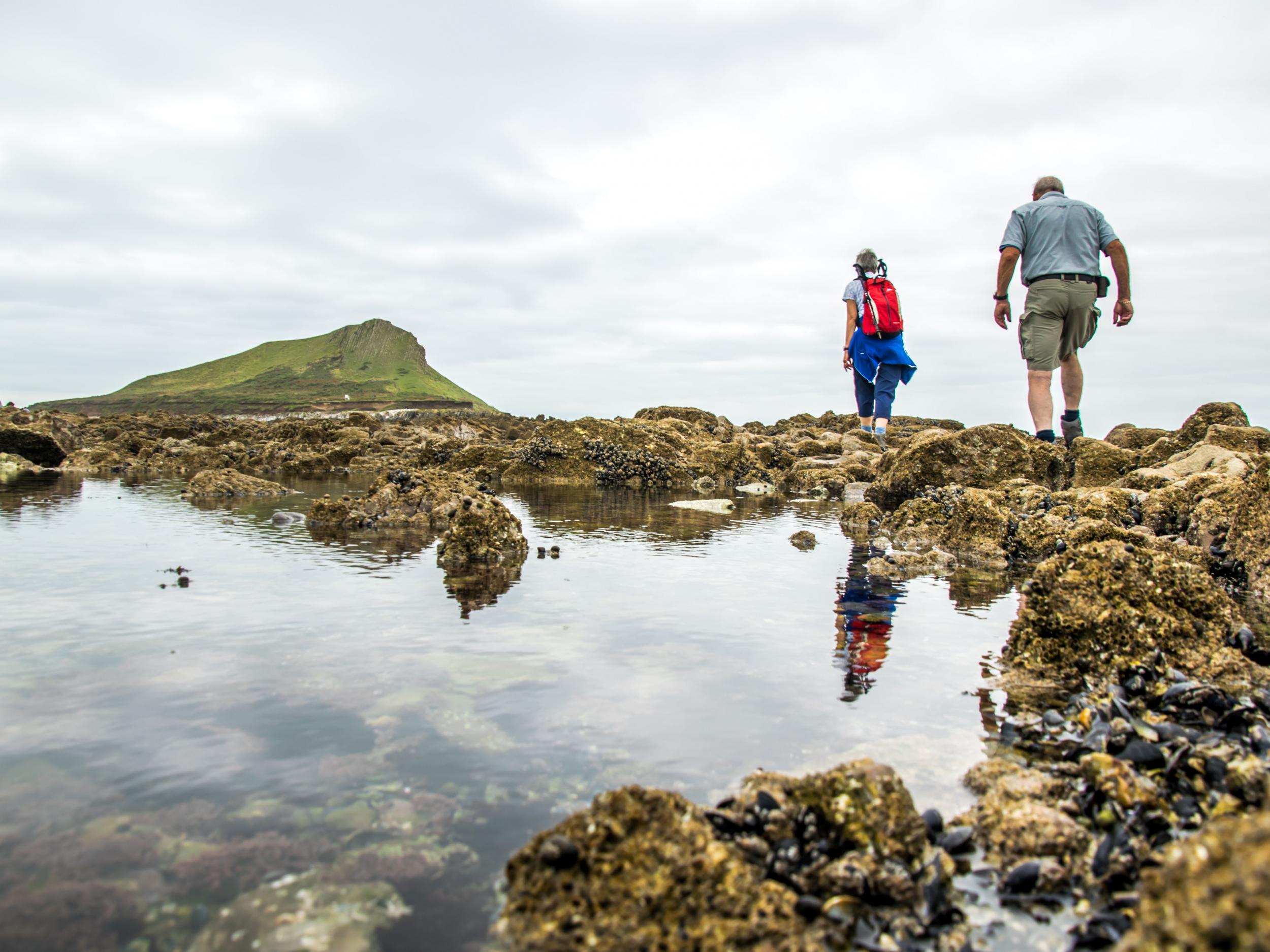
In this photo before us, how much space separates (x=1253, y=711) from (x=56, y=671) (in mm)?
6433

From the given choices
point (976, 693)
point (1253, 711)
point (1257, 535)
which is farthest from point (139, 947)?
point (1257, 535)

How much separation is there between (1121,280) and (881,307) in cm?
485

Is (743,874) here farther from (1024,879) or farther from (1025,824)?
(1025,824)

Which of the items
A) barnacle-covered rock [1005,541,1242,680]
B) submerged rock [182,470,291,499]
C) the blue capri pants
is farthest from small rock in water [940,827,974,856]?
submerged rock [182,470,291,499]

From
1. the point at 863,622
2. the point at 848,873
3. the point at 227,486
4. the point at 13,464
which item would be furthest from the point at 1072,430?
the point at 13,464

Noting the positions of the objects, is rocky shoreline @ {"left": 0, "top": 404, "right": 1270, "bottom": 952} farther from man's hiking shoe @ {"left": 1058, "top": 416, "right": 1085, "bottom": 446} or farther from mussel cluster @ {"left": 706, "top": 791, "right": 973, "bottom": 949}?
man's hiking shoe @ {"left": 1058, "top": 416, "right": 1085, "bottom": 446}

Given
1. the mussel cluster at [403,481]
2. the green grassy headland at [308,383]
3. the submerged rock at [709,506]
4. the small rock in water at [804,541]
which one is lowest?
the small rock in water at [804,541]

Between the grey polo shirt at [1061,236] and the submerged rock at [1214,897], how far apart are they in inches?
442

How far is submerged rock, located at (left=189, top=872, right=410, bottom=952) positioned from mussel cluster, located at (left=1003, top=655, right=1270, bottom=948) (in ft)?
7.01

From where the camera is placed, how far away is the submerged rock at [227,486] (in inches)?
620

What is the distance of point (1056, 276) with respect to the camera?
11.1 metres

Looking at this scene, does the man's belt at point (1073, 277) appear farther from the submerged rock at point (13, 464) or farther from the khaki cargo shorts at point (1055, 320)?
the submerged rock at point (13, 464)

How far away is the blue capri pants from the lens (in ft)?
53.6

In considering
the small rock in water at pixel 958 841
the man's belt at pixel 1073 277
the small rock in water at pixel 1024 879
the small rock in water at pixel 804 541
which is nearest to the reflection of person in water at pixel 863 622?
the small rock in water at pixel 804 541
